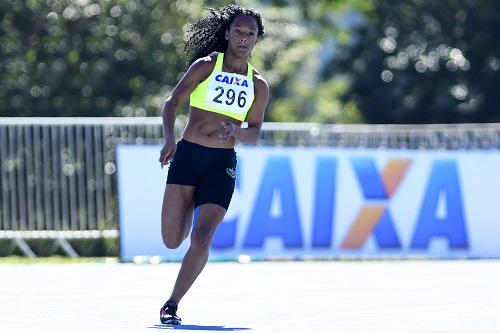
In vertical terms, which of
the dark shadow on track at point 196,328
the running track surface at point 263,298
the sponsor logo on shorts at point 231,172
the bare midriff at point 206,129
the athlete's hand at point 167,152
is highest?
the bare midriff at point 206,129

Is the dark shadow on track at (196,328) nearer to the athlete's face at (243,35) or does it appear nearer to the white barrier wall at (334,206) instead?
the athlete's face at (243,35)

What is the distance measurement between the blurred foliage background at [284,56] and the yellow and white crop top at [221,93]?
56.4ft

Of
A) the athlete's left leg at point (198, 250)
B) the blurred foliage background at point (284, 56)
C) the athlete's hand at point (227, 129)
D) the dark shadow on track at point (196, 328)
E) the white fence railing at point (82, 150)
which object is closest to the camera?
the dark shadow on track at point (196, 328)

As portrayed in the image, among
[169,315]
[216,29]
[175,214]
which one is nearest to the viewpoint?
[169,315]

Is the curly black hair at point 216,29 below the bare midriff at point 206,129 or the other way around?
the other way around

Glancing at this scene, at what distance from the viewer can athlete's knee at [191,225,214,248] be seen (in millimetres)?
9648

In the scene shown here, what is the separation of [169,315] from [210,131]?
1376 millimetres

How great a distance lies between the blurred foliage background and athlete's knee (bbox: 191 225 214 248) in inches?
694

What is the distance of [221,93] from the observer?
1002cm

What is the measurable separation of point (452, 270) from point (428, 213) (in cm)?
245

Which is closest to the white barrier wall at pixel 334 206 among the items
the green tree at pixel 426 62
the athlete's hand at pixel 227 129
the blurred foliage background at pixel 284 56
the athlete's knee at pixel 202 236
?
the athlete's hand at pixel 227 129

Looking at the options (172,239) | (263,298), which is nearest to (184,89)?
(172,239)

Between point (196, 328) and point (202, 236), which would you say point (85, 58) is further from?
point (196, 328)

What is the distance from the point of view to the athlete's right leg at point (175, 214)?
989cm
